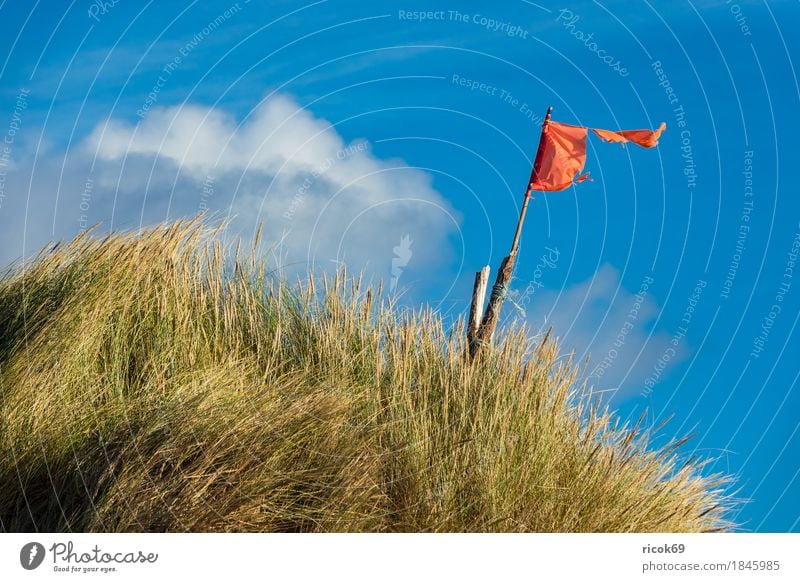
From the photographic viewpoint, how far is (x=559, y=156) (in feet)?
27.8

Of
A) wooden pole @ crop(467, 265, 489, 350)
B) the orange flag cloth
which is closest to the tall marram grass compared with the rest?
wooden pole @ crop(467, 265, 489, 350)

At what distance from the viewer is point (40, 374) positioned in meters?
6.12

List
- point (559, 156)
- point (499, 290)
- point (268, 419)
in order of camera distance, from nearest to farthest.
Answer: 1. point (268, 419)
2. point (499, 290)
3. point (559, 156)

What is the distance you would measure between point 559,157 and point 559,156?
0.01 meters

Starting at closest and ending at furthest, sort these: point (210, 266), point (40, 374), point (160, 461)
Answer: point (160, 461)
point (40, 374)
point (210, 266)

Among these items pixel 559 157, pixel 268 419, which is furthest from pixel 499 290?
pixel 268 419

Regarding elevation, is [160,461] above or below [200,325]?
below

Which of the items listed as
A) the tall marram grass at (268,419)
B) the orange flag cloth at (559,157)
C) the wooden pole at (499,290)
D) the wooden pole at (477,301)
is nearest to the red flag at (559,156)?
the orange flag cloth at (559,157)

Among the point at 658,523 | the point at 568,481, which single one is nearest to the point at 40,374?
the point at 568,481

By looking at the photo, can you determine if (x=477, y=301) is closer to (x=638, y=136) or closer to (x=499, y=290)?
(x=499, y=290)

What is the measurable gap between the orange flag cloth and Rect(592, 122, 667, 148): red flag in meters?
0.15
